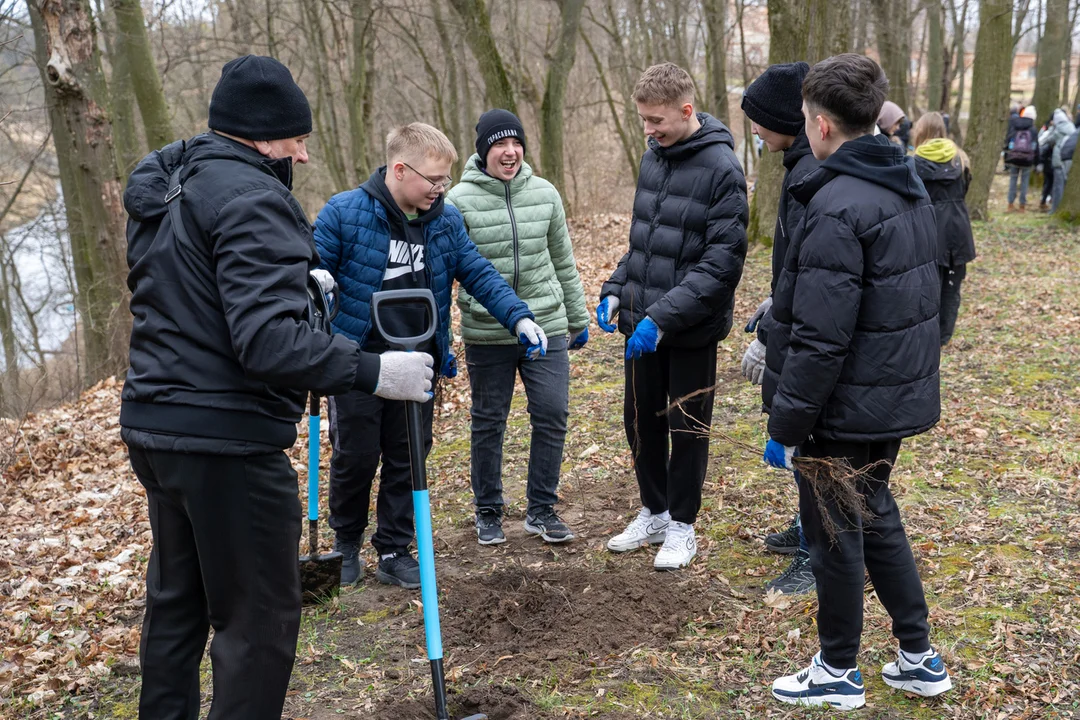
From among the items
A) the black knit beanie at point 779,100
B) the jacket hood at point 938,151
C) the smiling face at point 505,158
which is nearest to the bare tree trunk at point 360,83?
the jacket hood at point 938,151

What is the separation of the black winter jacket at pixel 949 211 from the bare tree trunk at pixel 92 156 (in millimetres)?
7979

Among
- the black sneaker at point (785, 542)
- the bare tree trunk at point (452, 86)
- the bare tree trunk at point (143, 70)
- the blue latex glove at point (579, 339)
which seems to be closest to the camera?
the black sneaker at point (785, 542)

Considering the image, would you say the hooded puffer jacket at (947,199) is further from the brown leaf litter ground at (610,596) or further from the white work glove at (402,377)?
the white work glove at (402,377)

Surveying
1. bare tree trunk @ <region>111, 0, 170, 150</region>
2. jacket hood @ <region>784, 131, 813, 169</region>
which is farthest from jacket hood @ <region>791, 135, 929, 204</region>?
bare tree trunk @ <region>111, 0, 170, 150</region>

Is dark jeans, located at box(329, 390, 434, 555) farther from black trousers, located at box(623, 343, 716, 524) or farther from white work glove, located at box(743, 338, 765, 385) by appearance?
white work glove, located at box(743, 338, 765, 385)

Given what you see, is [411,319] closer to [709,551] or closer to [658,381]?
[658,381]

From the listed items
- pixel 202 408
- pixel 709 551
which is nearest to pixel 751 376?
pixel 709 551

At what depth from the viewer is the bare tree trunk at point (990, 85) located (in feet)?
46.7

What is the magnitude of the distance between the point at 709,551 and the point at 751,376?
125 centimetres

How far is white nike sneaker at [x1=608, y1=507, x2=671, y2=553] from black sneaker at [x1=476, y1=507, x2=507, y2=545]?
65 centimetres

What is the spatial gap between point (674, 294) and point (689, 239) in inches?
13.5

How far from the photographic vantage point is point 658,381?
15.0ft

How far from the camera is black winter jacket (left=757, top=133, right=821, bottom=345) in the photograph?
3521 mm

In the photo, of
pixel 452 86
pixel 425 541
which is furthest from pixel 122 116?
pixel 425 541
